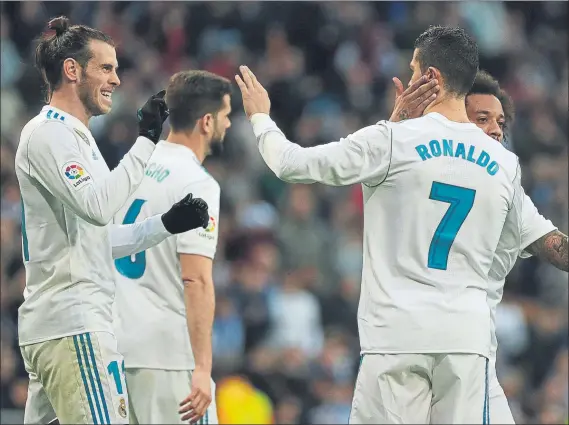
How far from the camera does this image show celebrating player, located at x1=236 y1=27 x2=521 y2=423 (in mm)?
4887

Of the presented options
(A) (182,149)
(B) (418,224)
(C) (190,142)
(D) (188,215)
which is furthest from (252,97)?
(C) (190,142)

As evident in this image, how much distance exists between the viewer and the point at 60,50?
559cm

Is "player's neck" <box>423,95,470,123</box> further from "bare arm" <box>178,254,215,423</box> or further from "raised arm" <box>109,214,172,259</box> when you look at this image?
"bare arm" <box>178,254,215,423</box>

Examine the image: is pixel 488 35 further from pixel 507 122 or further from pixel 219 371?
pixel 507 122

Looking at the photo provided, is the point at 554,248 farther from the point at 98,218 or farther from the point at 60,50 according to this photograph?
the point at 60,50

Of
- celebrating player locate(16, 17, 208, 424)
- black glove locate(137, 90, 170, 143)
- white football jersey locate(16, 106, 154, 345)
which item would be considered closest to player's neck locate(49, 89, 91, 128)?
celebrating player locate(16, 17, 208, 424)

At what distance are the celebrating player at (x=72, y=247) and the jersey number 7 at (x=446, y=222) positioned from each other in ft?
3.83

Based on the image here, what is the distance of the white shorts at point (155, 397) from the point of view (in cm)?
632

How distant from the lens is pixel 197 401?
604 cm

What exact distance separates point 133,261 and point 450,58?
226 cm

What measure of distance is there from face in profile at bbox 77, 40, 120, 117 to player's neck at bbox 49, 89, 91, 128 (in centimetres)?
3

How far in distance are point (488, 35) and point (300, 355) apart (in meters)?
6.54

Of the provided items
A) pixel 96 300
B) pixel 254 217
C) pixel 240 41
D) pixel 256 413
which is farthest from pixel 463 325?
pixel 240 41

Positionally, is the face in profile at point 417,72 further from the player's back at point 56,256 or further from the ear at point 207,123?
the ear at point 207,123
